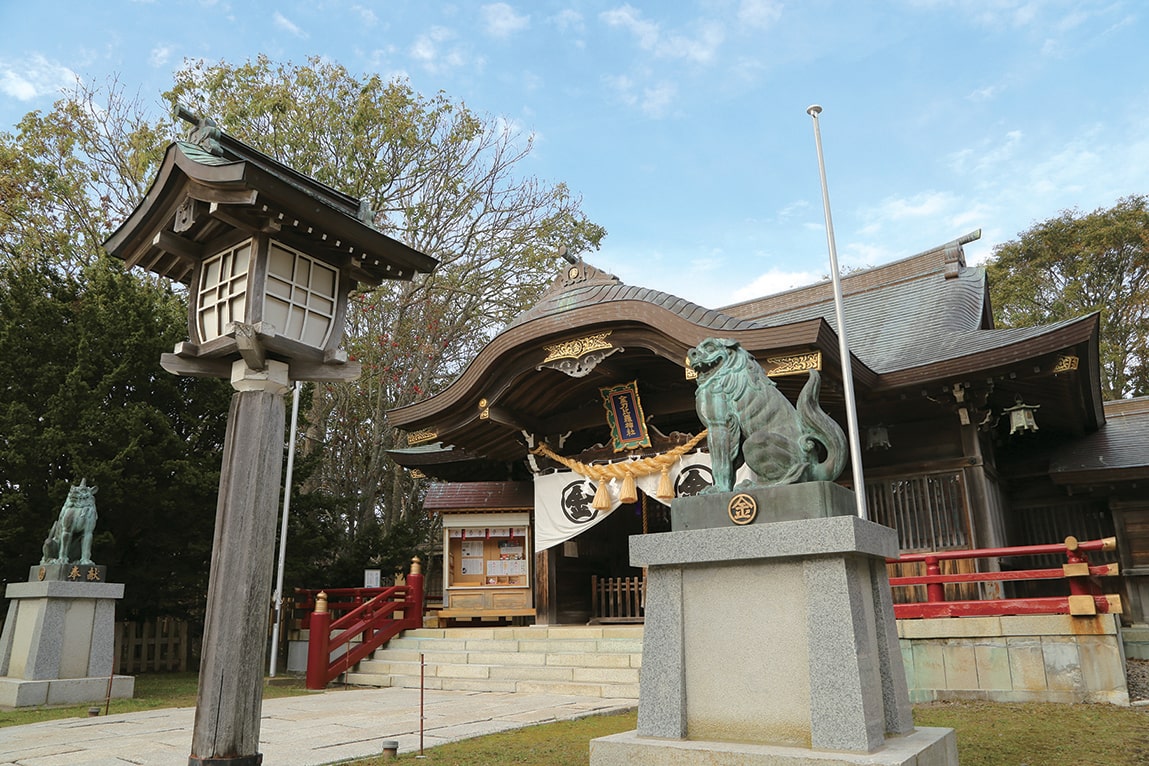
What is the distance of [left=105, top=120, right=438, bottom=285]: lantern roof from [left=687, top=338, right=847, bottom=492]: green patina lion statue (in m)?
2.87

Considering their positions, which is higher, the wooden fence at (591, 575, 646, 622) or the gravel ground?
the wooden fence at (591, 575, 646, 622)

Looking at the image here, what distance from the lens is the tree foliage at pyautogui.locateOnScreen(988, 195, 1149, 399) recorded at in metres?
23.3

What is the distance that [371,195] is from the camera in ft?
64.1

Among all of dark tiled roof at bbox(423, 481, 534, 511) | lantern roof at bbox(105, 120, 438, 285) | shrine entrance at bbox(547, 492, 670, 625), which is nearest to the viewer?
lantern roof at bbox(105, 120, 438, 285)

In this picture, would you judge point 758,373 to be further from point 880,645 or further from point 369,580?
point 369,580

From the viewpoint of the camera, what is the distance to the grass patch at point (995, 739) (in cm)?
505

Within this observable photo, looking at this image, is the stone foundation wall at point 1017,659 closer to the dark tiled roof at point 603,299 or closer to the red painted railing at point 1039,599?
the red painted railing at point 1039,599

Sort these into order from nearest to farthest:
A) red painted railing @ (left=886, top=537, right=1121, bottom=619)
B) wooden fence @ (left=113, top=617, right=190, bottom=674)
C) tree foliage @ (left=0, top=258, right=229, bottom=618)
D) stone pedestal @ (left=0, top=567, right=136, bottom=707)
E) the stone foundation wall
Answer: the stone foundation wall, red painted railing @ (left=886, top=537, right=1121, bottom=619), stone pedestal @ (left=0, top=567, right=136, bottom=707), tree foliage @ (left=0, top=258, right=229, bottom=618), wooden fence @ (left=113, top=617, right=190, bottom=674)

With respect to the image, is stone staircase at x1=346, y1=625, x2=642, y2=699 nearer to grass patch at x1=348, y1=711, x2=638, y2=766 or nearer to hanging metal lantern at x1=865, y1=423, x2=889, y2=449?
grass patch at x1=348, y1=711, x2=638, y2=766

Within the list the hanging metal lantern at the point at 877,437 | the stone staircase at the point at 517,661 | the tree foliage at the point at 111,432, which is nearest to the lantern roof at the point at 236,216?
the stone staircase at the point at 517,661

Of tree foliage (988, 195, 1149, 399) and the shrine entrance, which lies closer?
the shrine entrance

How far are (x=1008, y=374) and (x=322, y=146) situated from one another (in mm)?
16092

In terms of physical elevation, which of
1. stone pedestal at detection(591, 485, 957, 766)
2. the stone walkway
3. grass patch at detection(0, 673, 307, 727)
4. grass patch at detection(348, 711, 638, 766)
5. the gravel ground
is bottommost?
grass patch at detection(0, 673, 307, 727)

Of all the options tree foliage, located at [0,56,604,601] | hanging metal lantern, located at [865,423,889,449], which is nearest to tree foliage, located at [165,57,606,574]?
tree foliage, located at [0,56,604,601]
